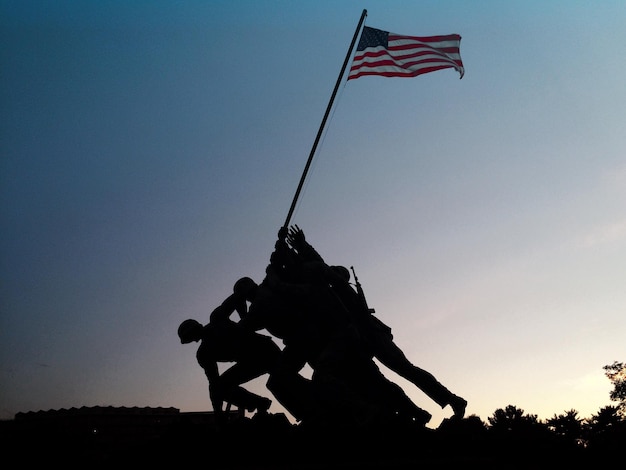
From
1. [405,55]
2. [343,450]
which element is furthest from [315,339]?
[405,55]

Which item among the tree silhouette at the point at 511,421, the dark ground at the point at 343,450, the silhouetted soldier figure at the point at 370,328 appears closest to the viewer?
the dark ground at the point at 343,450

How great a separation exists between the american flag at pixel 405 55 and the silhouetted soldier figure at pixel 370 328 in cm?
414

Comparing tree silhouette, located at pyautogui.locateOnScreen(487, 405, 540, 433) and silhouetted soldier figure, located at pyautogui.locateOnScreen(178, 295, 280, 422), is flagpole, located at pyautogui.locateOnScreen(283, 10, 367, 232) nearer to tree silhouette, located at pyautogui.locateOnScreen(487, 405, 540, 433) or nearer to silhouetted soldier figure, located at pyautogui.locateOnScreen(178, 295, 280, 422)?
silhouetted soldier figure, located at pyautogui.locateOnScreen(178, 295, 280, 422)

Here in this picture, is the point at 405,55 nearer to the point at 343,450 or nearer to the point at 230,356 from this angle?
the point at 230,356

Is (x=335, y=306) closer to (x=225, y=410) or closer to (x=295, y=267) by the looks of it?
(x=295, y=267)

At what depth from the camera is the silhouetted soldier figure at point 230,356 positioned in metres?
10.3

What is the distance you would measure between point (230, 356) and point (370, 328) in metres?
2.66

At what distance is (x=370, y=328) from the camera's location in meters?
10.8

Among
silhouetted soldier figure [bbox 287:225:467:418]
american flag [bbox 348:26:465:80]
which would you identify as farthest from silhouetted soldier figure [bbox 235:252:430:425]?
american flag [bbox 348:26:465:80]

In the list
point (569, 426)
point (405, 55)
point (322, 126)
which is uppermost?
point (405, 55)

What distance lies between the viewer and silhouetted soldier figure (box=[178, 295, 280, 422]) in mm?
10344

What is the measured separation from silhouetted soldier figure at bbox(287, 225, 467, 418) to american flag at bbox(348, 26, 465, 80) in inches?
163

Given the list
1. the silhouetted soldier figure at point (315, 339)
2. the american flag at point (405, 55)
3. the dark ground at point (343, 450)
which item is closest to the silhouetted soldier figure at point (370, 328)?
the silhouetted soldier figure at point (315, 339)

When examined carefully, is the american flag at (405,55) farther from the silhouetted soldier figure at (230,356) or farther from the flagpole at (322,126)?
the silhouetted soldier figure at (230,356)
